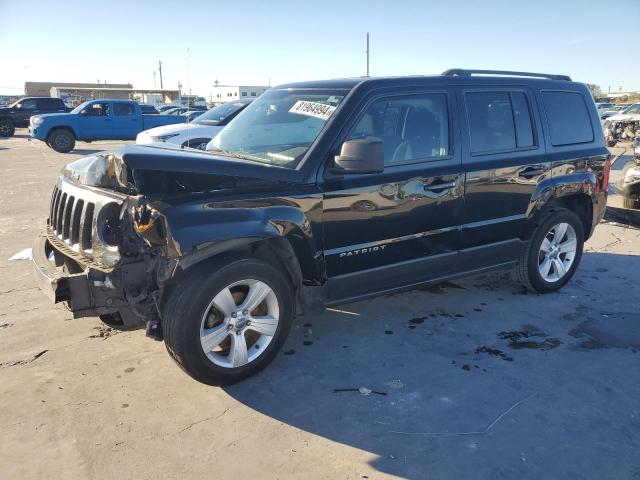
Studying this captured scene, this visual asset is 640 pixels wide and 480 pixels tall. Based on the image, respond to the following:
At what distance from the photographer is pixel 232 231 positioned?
3.12 meters

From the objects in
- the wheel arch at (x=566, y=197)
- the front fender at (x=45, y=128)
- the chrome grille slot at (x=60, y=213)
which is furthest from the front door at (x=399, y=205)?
the front fender at (x=45, y=128)

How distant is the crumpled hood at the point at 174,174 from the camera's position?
3014 mm

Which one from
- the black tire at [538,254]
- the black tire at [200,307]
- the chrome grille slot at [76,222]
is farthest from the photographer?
the black tire at [538,254]

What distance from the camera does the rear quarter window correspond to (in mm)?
4879

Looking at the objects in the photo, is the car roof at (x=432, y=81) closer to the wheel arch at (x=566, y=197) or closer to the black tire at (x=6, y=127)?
the wheel arch at (x=566, y=197)

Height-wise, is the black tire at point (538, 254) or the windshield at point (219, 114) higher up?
the windshield at point (219, 114)

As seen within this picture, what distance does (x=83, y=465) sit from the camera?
105 inches

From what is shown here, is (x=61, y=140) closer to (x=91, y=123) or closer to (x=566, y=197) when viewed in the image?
(x=91, y=123)

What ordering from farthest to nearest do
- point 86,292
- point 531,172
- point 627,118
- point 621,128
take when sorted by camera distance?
1. point 621,128
2. point 627,118
3. point 531,172
4. point 86,292

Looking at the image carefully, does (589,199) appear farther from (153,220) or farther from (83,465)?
(83,465)

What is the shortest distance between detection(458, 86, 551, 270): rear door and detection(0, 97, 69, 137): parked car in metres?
27.1

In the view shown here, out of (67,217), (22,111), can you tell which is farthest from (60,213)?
(22,111)

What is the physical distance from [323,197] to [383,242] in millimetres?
641

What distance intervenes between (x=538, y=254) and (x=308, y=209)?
2650 millimetres
